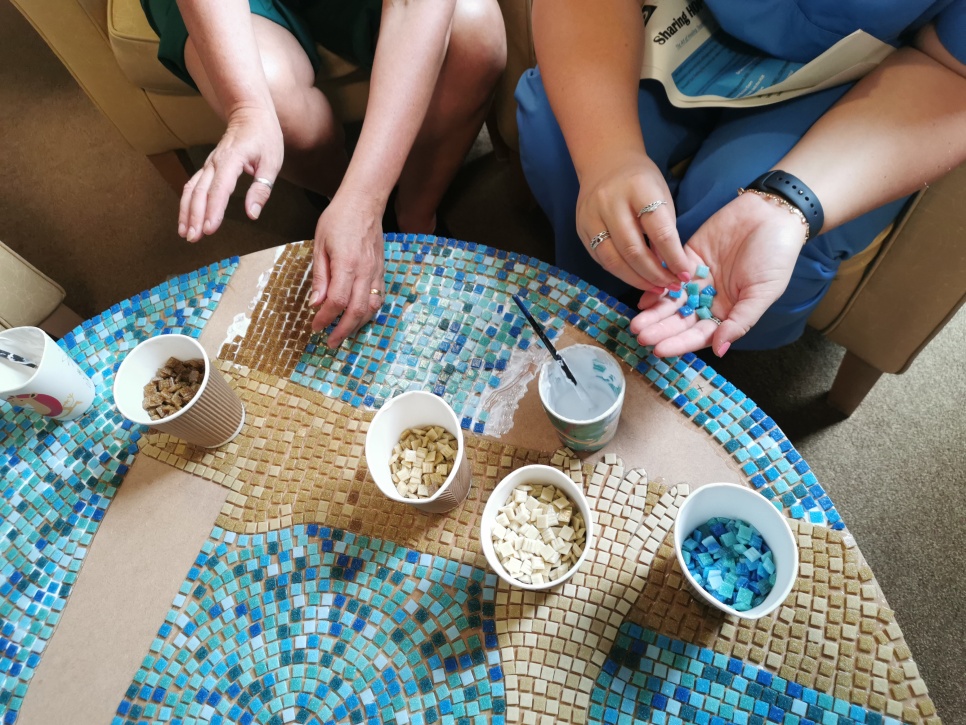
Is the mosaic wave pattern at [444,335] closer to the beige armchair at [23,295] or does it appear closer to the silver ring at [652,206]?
the silver ring at [652,206]

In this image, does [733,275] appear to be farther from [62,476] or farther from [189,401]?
[62,476]

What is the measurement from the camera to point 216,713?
0.66 m

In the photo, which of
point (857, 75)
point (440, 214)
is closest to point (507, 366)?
point (857, 75)

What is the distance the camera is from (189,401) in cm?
75

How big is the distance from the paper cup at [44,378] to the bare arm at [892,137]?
3.06 feet

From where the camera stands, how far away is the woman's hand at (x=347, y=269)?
84 centimetres

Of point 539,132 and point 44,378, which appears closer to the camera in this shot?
point 44,378

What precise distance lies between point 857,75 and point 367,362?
74 centimetres

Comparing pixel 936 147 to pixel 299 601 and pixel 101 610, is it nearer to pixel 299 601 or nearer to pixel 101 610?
A: pixel 299 601

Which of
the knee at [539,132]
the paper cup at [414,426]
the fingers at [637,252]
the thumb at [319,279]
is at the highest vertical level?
the fingers at [637,252]

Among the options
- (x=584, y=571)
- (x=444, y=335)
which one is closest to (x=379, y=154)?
(x=444, y=335)

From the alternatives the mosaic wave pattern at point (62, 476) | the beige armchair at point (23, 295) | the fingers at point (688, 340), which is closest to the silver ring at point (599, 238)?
the fingers at point (688, 340)

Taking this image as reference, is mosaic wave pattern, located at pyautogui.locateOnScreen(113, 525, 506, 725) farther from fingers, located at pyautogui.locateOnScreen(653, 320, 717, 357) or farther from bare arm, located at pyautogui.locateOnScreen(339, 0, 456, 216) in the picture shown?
bare arm, located at pyautogui.locateOnScreen(339, 0, 456, 216)

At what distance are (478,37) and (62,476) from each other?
0.98 metres
